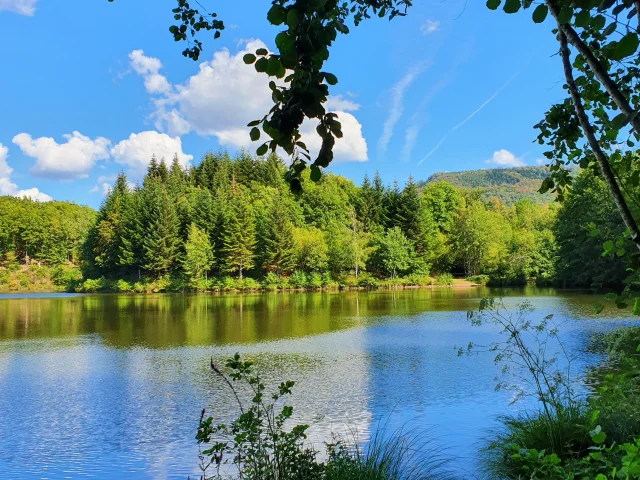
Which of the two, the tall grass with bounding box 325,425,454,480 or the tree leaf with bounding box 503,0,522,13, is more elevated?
the tree leaf with bounding box 503,0,522,13

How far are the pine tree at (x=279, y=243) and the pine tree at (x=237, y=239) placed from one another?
1699mm

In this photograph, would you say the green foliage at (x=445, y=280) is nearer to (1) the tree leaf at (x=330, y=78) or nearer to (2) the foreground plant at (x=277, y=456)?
(2) the foreground plant at (x=277, y=456)

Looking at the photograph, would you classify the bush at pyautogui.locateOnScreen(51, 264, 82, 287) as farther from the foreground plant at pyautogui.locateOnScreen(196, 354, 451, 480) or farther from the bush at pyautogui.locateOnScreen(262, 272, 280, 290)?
the foreground plant at pyautogui.locateOnScreen(196, 354, 451, 480)

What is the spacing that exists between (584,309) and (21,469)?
21453mm

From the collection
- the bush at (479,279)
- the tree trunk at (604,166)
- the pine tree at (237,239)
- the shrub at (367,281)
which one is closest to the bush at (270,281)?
the pine tree at (237,239)

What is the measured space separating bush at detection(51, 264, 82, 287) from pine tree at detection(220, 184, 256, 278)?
1861 cm

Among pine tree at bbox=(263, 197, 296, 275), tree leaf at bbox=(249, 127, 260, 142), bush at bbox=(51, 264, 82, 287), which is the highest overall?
pine tree at bbox=(263, 197, 296, 275)

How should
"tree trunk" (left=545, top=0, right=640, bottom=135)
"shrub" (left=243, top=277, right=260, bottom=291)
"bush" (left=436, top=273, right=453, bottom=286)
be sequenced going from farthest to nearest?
"shrub" (left=243, top=277, right=260, bottom=291) → "bush" (left=436, top=273, right=453, bottom=286) → "tree trunk" (left=545, top=0, right=640, bottom=135)

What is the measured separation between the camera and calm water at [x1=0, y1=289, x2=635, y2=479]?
22.2ft

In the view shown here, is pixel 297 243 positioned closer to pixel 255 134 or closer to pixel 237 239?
pixel 237 239

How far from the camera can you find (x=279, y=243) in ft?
166

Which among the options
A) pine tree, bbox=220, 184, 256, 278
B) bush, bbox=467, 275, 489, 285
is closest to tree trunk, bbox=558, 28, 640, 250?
bush, bbox=467, 275, 489, 285

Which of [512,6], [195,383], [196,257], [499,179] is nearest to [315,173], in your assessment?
[512,6]

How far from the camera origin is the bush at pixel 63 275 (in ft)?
192
